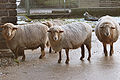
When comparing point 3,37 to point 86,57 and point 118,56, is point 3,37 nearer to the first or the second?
point 86,57

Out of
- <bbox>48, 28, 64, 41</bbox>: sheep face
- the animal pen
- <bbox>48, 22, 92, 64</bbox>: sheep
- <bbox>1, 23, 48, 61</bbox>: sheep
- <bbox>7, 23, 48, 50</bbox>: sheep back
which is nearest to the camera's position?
<bbox>48, 28, 64, 41</bbox>: sheep face

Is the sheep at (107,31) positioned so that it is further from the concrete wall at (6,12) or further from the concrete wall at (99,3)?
the concrete wall at (99,3)

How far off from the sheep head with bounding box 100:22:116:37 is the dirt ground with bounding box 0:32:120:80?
676mm

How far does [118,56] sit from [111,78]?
1.89m

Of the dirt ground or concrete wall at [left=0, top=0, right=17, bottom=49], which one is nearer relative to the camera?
the dirt ground

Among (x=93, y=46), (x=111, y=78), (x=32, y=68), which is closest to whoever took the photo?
(x=111, y=78)

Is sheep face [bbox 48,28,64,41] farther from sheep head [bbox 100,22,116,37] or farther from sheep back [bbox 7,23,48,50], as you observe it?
sheep head [bbox 100,22,116,37]

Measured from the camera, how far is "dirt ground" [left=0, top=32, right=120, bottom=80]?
17.9 ft

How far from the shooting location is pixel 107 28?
265 inches

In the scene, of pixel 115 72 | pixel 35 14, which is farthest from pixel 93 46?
pixel 35 14

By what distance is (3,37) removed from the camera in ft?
22.8

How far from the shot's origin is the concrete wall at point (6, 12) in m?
6.85

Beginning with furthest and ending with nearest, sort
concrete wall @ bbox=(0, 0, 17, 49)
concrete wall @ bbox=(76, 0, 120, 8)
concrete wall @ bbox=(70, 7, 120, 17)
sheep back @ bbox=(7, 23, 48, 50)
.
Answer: concrete wall @ bbox=(76, 0, 120, 8) < concrete wall @ bbox=(70, 7, 120, 17) < concrete wall @ bbox=(0, 0, 17, 49) < sheep back @ bbox=(7, 23, 48, 50)

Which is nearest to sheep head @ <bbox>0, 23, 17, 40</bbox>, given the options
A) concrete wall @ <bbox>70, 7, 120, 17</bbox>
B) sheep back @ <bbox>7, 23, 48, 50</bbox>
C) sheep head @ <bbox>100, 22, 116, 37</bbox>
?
sheep back @ <bbox>7, 23, 48, 50</bbox>
